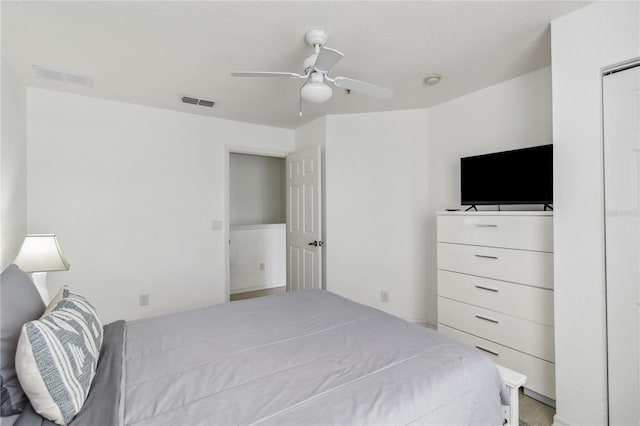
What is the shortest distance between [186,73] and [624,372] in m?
3.47

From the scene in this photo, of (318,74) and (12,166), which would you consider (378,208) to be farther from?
(12,166)

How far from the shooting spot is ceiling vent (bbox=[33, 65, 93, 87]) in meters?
2.43

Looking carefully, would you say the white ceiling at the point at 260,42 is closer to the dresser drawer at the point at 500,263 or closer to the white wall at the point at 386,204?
the white wall at the point at 386,204

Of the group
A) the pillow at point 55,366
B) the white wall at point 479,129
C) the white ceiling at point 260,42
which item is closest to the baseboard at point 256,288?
the white wall at point 479,129

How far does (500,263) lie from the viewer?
2311 millimetres

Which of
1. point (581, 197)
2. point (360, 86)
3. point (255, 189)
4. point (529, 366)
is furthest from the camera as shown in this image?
point (255, 189)

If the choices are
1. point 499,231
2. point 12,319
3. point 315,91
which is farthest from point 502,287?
point 12,319

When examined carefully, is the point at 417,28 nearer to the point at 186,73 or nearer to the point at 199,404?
the point at 186,73

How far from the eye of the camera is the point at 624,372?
5.34 ft

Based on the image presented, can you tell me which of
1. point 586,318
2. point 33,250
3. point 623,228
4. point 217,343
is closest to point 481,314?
point 586,318

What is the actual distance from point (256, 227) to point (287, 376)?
4.09m

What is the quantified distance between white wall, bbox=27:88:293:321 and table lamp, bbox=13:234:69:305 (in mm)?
1041

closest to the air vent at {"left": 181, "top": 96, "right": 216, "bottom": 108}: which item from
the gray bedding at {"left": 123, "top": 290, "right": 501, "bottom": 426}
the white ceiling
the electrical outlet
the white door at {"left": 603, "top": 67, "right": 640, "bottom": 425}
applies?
the white ceiling

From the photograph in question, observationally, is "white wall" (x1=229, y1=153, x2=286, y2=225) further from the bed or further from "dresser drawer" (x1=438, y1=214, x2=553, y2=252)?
the bed
